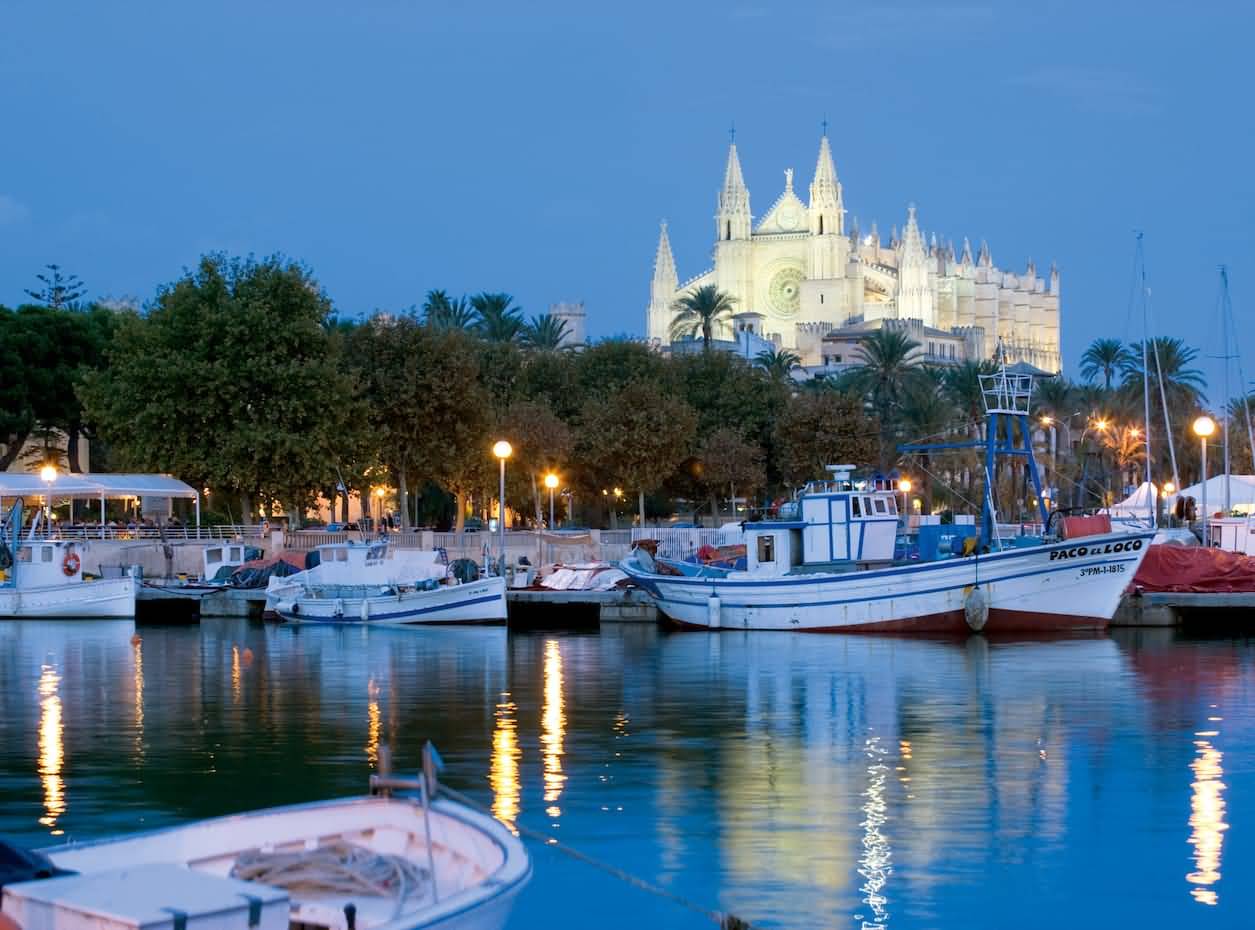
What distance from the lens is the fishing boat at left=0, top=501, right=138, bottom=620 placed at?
49906mm

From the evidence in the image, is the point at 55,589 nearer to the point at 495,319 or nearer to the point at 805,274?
the point at 495,319

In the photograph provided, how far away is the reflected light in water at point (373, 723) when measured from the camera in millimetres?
23878

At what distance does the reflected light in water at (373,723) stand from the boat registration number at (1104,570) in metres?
17.7

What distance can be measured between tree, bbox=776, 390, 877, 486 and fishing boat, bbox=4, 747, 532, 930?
59.8 metres

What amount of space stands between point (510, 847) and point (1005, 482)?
80914mm

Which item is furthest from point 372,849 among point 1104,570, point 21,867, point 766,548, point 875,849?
point 766,548

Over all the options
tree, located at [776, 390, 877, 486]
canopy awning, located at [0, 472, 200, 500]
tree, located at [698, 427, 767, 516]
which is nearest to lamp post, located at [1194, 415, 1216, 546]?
tree, located at [776, 390, 877, 486]

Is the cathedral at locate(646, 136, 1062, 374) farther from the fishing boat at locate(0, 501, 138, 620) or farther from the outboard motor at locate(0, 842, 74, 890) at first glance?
the outboard motor at locate(0, 842, 74, 890)

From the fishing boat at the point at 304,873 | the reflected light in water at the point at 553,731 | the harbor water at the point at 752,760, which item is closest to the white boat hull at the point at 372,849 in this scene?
the fishing boat at the point at 304,873

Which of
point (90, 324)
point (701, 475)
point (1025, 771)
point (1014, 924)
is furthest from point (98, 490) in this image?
point (1014, 924)

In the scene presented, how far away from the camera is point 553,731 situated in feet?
85.7

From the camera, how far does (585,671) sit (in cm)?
3531

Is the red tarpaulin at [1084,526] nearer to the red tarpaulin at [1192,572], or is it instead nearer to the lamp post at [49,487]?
the red tarpaulin at [1192,572]

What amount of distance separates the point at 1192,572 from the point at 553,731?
24.3 meters
